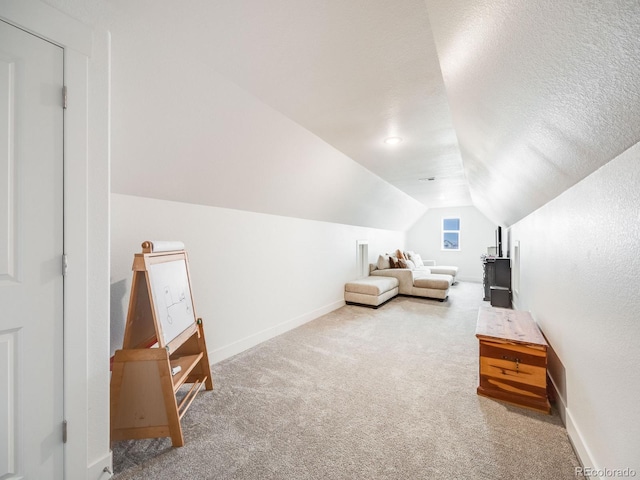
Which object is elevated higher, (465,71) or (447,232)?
(465,71)

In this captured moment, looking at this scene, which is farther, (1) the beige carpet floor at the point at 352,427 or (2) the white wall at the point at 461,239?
(2) the white wall at the point at 461,239

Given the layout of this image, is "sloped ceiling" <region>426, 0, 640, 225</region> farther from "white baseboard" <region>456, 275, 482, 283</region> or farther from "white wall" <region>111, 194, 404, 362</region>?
"white baseboard" <region>456, 275, 482, 283</region>

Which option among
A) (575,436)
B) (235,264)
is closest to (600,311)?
(575,436)

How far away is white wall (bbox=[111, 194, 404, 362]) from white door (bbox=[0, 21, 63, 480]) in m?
0.79

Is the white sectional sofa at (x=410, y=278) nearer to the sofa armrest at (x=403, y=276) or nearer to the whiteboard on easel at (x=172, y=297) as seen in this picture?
the sofa armrest at (x=403, y=276)

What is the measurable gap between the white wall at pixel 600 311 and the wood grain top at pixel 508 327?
0.16 meters

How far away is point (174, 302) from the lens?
6.15 ft

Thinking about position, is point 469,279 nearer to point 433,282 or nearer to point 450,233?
point 450,233

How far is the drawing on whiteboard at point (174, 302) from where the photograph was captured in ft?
5.82

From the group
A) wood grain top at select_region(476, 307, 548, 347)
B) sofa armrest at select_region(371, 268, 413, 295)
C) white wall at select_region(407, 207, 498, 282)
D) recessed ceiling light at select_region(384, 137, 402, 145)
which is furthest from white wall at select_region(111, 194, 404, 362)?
white wall at select_region(407, 207, 498, 282)

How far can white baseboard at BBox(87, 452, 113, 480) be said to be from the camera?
131 cm

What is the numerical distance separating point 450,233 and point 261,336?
25.0 feet

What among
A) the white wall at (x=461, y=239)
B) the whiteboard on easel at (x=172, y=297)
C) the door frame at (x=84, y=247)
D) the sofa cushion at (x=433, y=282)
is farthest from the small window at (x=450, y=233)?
the door frame at (x=84, y=247)

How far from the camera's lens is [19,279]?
112cm
